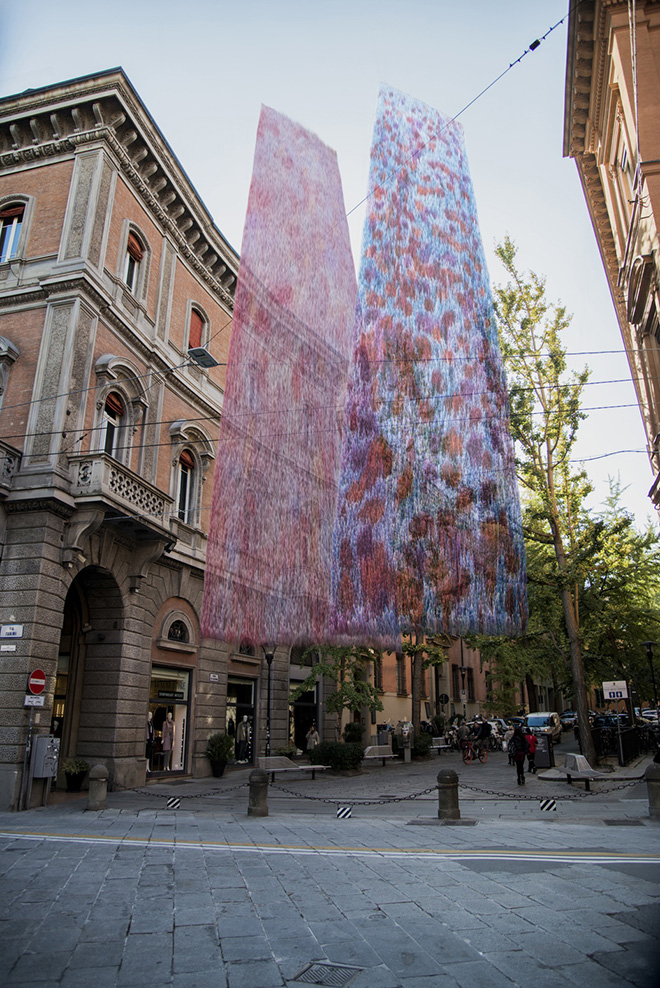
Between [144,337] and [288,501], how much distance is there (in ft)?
40.8

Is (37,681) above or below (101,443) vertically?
below

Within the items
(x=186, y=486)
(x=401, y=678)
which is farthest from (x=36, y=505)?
(x=401, y=678)

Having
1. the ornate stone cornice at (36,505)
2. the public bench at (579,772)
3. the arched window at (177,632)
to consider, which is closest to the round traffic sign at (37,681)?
the ornate stone cornice at (36,505)

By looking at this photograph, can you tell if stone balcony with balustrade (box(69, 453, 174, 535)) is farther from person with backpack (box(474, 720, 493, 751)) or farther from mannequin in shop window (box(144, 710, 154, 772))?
person with backpack (box(474, 720, 493, 751))

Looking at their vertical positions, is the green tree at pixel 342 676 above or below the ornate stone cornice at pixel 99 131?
below

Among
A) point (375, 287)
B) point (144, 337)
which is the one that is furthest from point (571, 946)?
point (144, 337)

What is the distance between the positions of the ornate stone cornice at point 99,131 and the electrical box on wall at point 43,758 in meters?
13.8

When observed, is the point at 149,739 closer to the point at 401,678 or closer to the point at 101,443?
the point at 101,443

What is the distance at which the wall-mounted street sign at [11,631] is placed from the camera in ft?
42.5

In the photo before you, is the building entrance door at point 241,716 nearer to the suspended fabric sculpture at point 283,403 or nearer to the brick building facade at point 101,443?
the brick building facade at point 101,443

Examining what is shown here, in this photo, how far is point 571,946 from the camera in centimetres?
425

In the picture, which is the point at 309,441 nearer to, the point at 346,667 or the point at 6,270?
the point at 6,270

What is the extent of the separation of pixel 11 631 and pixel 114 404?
19.8ft

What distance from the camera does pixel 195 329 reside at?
20.7 m
